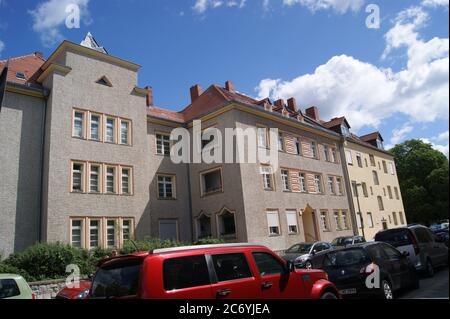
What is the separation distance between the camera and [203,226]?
88.8 feet

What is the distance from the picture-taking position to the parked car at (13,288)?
8.10m

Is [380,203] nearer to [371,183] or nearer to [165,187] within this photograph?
[371,183]

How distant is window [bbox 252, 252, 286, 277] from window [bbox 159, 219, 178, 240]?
19.7m

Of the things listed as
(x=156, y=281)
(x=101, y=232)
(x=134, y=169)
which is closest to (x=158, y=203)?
(x=134, y=169)

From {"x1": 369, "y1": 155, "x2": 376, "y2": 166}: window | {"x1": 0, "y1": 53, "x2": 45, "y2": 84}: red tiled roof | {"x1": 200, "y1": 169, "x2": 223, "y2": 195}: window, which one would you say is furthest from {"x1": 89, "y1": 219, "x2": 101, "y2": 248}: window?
{"x1": 369, "y1": 155, "x2": 376, "y2": 166}: window

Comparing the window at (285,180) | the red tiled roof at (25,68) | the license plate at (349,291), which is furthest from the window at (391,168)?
the license plate at (349,291)

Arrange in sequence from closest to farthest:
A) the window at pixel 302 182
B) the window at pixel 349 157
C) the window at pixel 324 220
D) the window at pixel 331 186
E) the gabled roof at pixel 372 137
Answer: the window at pixel 302 182 < the window at pixel 324 220 < the window at pixel 331 186 < the window at pixel 349 157 < the gabled roof at pixel 372 137

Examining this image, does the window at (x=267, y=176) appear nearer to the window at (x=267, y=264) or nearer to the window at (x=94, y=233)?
the window at (x=94, y=233)

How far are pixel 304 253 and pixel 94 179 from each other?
41.1 ft

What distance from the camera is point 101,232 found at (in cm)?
2081

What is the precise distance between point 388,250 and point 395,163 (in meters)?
46.9

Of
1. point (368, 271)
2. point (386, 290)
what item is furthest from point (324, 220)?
point (368, 271)

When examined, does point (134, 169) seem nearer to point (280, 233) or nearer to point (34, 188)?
point (34, 188)

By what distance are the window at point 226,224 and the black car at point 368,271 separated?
48.9 ft
